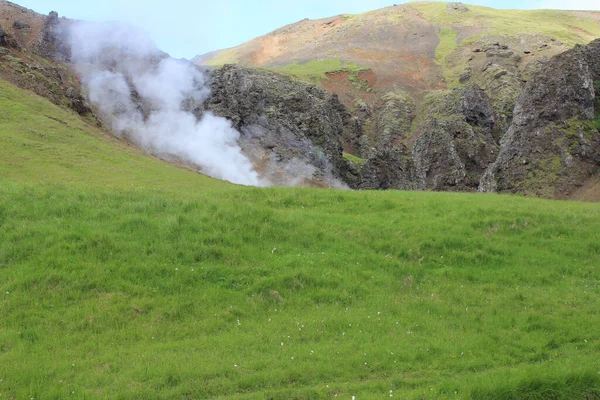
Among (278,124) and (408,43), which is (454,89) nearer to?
(278,124)

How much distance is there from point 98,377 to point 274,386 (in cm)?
297

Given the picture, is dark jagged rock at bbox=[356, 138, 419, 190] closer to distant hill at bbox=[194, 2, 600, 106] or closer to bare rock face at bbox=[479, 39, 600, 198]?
bare rock face at bbox=[479, 39, 600, 198]

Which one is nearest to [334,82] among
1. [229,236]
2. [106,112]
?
[106,112]

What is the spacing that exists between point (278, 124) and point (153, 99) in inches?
591

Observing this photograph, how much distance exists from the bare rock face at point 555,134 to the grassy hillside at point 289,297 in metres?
29.4

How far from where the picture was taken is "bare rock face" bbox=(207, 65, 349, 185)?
5269 cm

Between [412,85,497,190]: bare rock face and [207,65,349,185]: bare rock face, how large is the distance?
1346cm

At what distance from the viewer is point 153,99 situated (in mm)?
55125

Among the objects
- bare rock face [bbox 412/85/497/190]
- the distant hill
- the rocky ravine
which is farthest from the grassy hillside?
the distant hill

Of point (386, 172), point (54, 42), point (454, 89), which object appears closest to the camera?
point (54, 42)

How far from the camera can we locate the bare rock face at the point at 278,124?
5269cm

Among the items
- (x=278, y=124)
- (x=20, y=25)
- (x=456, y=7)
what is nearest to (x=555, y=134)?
(x=278, y=124)

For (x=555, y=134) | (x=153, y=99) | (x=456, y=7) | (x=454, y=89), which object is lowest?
(x=555, y=134)

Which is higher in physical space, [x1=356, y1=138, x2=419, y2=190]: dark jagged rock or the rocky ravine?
the rocky ravine
